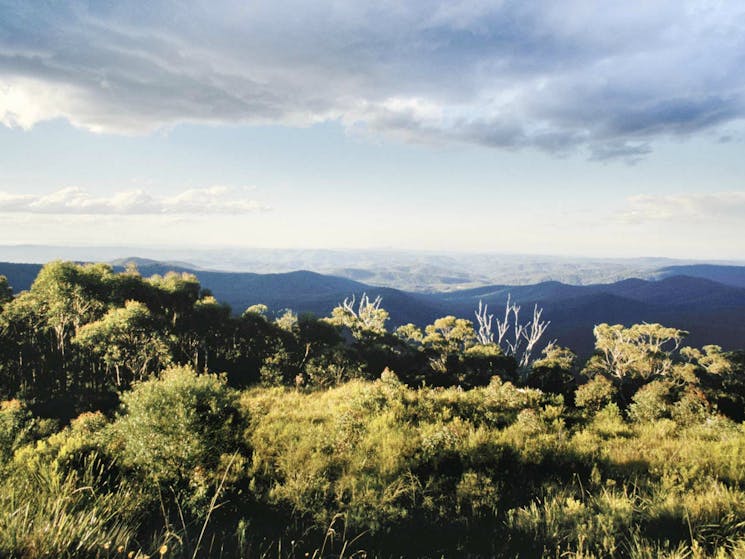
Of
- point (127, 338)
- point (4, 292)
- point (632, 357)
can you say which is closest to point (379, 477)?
point (127, 338)

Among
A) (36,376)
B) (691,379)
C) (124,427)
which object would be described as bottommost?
(36,376)

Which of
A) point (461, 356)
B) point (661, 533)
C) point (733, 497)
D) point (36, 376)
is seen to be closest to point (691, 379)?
point (461, 356)

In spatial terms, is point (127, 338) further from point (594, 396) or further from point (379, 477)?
point (594, 396)

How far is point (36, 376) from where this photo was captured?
2778 cm

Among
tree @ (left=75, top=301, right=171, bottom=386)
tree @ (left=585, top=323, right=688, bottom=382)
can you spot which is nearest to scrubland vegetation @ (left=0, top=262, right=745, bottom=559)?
tree @ (left=75, top=301, right=171, bottom=386)

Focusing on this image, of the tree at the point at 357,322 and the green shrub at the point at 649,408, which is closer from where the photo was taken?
the green shrub at the point at 649,408

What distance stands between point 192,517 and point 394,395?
818cm

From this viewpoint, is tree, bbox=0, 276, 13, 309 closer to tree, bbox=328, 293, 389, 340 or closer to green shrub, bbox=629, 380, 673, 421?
tree, bbox=328, 293, 389, 340

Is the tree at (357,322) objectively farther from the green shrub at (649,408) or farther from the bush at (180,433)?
the bush at (180,433)

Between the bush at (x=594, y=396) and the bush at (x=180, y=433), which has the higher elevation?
the bush at (x=180, y=433)

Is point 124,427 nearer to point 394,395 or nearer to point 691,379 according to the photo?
point 394,395

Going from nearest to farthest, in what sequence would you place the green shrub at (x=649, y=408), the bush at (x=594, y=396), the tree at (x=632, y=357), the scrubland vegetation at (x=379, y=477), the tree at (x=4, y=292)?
the scrubland vegetation at (x=379, y=477) < the green shrub at (x=649, y=408) < the bush at (x=594, y=396) < the tree at (x=632, y=357) < the tree at (x=4, y=292)

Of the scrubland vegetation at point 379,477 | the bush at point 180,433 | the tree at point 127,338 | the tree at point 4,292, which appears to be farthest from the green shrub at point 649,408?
the tree at point 4,292

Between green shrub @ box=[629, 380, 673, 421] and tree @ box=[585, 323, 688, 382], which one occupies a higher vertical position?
green shrub @ box=[629, 380, 673, 421]
